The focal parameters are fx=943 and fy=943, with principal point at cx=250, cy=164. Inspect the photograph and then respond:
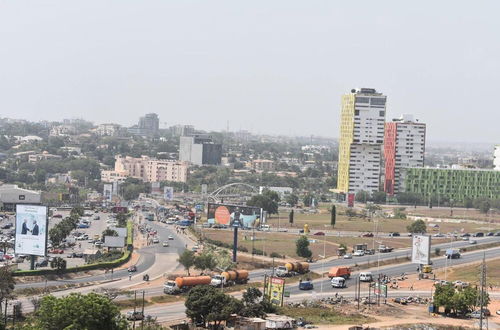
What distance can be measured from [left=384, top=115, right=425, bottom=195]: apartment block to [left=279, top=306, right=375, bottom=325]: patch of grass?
265ft

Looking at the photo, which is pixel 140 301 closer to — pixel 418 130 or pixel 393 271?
pixel 393 271

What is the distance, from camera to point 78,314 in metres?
25.9

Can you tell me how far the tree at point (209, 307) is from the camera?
1293 inches

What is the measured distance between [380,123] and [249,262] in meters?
62.9

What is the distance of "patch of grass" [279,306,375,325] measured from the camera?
116 feet

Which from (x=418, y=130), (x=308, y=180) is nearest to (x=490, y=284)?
(x=418, y=130)

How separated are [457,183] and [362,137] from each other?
12540 mm

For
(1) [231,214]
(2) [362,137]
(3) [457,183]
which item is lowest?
(1) [231,214]

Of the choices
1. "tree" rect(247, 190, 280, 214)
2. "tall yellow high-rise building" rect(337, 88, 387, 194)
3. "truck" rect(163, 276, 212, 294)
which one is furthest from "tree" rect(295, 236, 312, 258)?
"tall yellow high-rise building" rect(337, 88, 387, 194)

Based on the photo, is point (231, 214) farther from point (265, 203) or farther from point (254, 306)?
point (265, 203)

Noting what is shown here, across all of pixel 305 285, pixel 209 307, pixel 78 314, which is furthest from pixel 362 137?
pixel 78 314

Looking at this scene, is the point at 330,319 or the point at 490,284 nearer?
the point at 330,319

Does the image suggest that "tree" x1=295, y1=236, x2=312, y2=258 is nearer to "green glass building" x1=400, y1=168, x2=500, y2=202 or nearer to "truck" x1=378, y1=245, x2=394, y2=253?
"truck" x1=378, y1=245, x2=394, y2=253

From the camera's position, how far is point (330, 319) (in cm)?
3566
